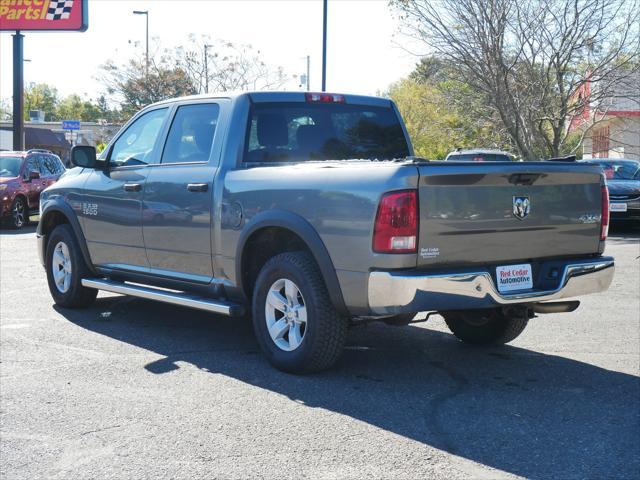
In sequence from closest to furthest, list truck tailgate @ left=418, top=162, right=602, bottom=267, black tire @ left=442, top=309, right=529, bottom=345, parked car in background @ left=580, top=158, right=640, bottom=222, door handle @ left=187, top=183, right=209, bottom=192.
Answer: truck tailgate @ left=418, top=162, right=602, bottom=267 → door handle @ left=187, top=183, right=209, bottom=192 → black tire @ left=442, top=309, right=529, bottom=345 → parked car in background @ left=580, top=158, right=640, bottom=222

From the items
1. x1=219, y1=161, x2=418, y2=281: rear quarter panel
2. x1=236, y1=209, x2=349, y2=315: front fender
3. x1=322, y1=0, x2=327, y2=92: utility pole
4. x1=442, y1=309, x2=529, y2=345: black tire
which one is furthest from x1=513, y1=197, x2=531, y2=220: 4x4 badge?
x1=322, y1=0, x2=327, y2=92: utility pole

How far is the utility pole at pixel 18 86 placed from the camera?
96.2 ft

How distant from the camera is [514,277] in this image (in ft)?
17.7

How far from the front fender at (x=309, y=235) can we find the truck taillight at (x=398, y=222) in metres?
0.46

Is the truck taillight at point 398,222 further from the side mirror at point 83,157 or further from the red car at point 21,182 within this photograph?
the red car at point 21,182

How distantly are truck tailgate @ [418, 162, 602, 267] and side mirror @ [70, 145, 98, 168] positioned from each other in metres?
3.68

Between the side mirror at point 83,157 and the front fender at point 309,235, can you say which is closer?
the front fender at point 309,235

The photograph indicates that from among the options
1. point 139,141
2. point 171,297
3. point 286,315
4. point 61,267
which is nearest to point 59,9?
point 61,267

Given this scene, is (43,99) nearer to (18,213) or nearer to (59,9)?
(59,9)

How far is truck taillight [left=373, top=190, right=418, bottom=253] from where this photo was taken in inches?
197

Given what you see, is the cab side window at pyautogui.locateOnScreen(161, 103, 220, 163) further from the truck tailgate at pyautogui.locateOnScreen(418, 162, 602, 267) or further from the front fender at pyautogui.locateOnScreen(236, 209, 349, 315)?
the truck tailgate at pyautogui.locateOnScreen(418, 162, 602, 267)

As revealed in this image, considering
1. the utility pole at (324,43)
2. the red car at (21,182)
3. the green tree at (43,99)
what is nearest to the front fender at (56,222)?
the red car at (21,182)

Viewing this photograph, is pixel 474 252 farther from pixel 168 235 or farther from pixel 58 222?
pixel 58 222

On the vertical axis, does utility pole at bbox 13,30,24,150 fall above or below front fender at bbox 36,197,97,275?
above
